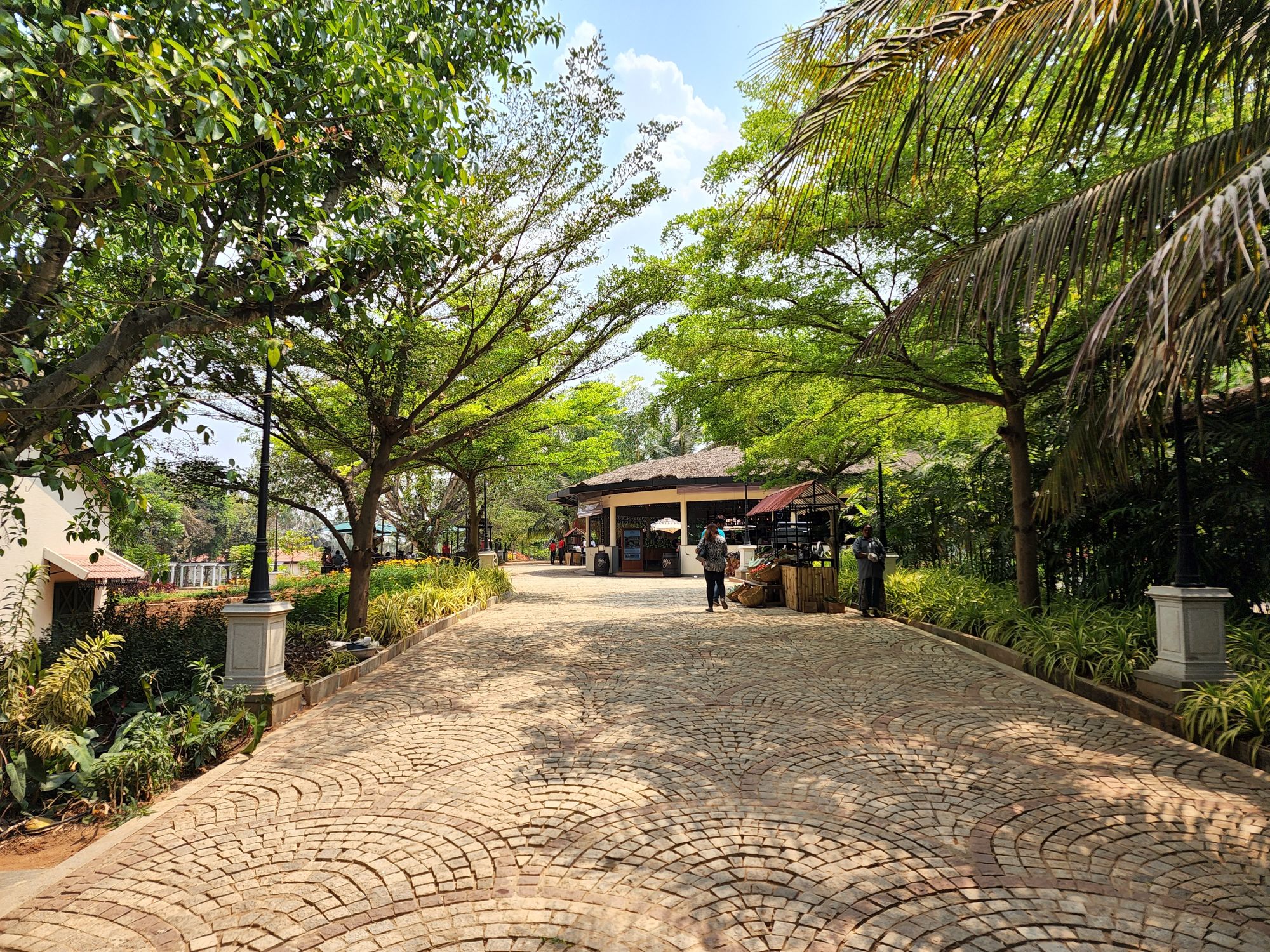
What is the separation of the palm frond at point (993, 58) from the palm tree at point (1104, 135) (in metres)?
0.01

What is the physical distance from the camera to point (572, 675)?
7.31 meters

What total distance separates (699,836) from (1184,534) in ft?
16.6

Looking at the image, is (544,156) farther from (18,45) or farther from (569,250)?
(18,45)

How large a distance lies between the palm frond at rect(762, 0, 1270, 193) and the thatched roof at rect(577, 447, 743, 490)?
21.4 m

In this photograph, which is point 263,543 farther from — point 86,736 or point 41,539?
point 41,539

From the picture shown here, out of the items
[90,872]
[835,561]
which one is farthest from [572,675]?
[835,561]

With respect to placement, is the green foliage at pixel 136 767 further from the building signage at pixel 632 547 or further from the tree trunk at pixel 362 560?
the building signage at pixel 632 547

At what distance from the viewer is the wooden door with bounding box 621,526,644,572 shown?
89.8ft

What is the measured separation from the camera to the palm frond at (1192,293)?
245cm

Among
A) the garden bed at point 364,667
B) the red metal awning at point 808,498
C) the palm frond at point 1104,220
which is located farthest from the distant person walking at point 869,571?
the palm frond at point 1104,220

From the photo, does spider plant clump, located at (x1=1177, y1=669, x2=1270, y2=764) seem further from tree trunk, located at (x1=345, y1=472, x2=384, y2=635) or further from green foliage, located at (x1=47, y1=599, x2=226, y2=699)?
tree trunk, located at (x1=345, y1=472, x2=384, y2=635)

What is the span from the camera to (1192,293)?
2523mm

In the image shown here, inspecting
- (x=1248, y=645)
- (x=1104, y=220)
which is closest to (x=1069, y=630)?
(x=1248, y=645)

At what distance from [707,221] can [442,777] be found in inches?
306
